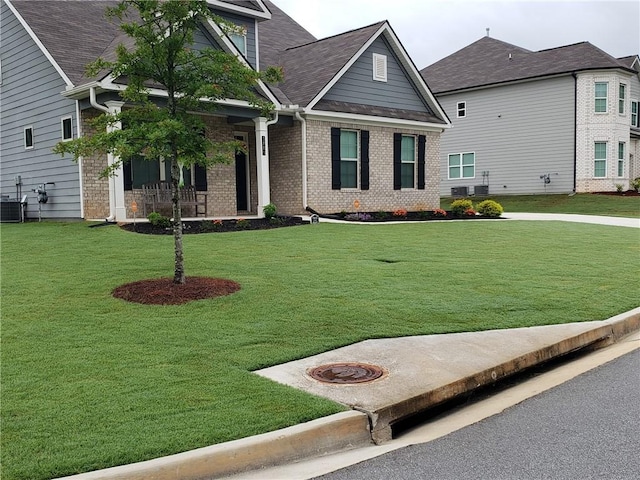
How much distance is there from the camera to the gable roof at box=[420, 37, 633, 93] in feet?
100

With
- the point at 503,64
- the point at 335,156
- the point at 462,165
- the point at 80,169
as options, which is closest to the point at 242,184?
the point at 335,156

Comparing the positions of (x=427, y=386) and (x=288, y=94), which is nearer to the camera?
(x=427, y=386)

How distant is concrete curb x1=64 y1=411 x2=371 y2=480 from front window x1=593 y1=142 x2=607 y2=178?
2936 centimetres

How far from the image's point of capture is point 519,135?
104 ft

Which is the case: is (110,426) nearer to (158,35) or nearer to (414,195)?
(158,35)

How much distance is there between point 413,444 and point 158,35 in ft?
19.6

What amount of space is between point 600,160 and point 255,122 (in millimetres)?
19509

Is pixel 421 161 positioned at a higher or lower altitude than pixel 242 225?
higher

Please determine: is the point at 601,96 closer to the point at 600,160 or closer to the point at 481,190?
the point at 600,160

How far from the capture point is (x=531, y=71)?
31547 millimetres

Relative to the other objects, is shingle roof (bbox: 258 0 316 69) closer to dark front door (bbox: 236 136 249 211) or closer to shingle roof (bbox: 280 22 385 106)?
shingle roof (bbox: 280 22 385 106)

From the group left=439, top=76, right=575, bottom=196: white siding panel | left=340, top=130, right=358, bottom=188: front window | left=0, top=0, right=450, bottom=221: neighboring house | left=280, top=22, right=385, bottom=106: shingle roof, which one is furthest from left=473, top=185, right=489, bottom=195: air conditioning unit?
left=340, top=130, right=358, bottom=188: front window

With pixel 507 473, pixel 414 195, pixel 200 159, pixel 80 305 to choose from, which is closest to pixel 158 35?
pixel 200 159

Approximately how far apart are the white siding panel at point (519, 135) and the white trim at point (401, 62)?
385 inches
